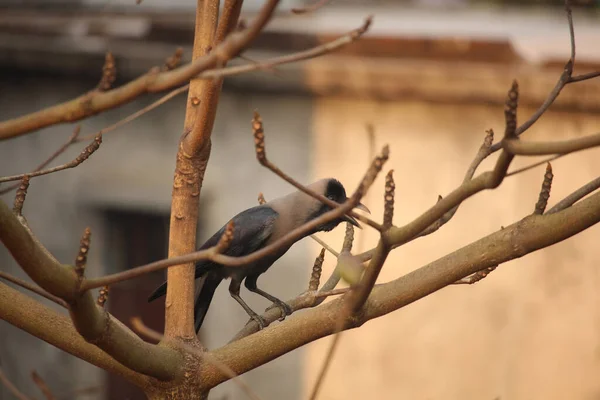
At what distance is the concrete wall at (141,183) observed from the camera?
5.37 m

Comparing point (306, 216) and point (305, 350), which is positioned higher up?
point (305, 350)

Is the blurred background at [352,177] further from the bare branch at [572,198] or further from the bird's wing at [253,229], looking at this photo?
the bare branch at [572,198]

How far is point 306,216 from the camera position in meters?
2.99

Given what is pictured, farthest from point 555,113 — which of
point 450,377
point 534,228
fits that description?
point 534,228

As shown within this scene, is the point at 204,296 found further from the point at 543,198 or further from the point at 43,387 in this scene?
the point at 543,198

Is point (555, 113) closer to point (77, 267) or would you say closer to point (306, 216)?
point (306, 216)

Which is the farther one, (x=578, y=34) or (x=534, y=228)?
(x=578, y=34)

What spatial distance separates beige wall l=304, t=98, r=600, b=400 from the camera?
4.92m

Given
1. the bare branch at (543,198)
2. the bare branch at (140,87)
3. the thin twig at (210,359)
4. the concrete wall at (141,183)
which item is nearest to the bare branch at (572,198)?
the bare branch at (543,198)

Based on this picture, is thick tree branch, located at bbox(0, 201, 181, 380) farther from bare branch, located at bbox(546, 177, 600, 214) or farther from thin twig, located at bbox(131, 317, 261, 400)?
bare branch, located at bbox(546, 177, 600, 214)

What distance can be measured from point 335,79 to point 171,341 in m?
3.28

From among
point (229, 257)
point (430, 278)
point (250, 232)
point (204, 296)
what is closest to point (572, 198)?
point (430, 278)

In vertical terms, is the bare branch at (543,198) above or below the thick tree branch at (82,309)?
above

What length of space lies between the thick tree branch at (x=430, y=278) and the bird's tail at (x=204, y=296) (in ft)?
3.28
